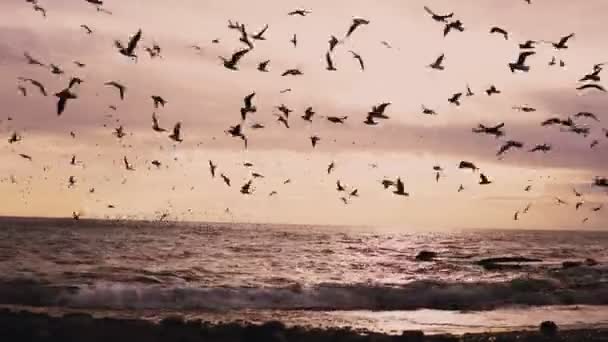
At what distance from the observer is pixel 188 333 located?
24781mm

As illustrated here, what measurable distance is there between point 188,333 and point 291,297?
584 inches

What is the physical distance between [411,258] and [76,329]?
179 ft

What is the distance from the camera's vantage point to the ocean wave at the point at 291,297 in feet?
119

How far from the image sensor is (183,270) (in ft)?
167

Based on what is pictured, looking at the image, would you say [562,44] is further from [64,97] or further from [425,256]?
[425,256]

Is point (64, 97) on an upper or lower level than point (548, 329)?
upper

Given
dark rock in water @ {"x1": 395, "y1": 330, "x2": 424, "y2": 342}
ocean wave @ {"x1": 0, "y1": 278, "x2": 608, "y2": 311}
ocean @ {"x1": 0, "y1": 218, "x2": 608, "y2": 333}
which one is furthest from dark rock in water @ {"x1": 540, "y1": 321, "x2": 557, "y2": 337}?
ocean wave @ {"x1": 0, "y1": 278, "x2": 608, "y2": 311}

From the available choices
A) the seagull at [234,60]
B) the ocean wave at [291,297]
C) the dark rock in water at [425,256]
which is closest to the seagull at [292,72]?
the seagull at [234,60]

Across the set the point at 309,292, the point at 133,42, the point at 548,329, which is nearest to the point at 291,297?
the point at 309,292

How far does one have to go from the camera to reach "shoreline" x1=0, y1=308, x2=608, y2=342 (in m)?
24.3

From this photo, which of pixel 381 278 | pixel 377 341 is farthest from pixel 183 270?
pixel 377 341

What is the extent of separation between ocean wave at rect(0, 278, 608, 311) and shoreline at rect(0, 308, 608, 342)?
30.5 ft

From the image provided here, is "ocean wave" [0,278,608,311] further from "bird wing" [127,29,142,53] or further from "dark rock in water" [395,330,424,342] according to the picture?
"bird wing" [127,29,142,53]

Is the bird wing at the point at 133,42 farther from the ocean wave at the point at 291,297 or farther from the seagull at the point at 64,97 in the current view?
the ocean wave at the point at 291,297
